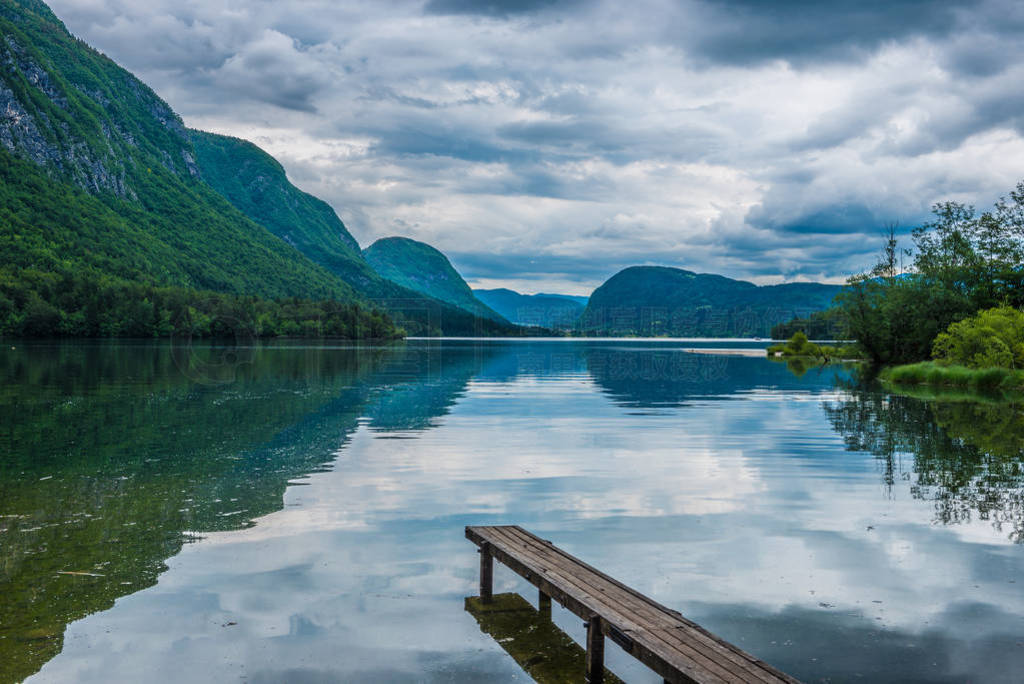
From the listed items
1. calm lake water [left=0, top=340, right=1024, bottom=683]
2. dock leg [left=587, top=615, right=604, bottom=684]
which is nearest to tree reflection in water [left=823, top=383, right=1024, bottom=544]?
calm lake water [left=0, top=340, right=1024, bottom=683]

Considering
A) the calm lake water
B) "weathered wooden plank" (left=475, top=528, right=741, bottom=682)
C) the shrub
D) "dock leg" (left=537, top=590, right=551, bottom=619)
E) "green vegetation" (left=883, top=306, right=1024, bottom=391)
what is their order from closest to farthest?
"weathered wooden plank" (left=475, top=528, right=741, bottom=682) < the calm lake water < "dock leg" (left=537, top=590, right=551, bottom=619) < "green vegetation" (left=883, top=306, right=1024, bottom=391) < the shrub

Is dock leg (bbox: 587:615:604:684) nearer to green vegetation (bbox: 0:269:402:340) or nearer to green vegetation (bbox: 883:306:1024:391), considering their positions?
green vegetation (bbox: 883:306:1024:391)

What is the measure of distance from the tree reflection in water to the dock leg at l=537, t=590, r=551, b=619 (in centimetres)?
960

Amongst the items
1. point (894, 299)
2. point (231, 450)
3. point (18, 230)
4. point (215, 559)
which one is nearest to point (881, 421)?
point (231, 450)

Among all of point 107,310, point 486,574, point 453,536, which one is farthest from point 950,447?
point 107,310

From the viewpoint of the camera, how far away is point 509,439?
93.9ft

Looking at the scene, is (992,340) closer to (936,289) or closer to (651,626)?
(936,289)

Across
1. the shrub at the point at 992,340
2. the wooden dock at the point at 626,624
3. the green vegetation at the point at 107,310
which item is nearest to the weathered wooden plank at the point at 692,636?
the wooden dock at the point at 626,624

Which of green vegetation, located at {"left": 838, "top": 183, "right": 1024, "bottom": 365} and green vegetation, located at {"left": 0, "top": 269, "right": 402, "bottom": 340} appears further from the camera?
A: green vegetation, located at {"left": 0, "top": 269, "right": 402, "bottom": 340}

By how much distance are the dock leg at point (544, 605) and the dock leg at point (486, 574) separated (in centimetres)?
71

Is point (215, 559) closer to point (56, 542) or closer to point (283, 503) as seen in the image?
point (56, 542)

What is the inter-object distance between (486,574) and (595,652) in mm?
3046

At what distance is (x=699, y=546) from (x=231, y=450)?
15825mm

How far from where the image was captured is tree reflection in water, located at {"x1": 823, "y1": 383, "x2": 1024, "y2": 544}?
58.5 feet
